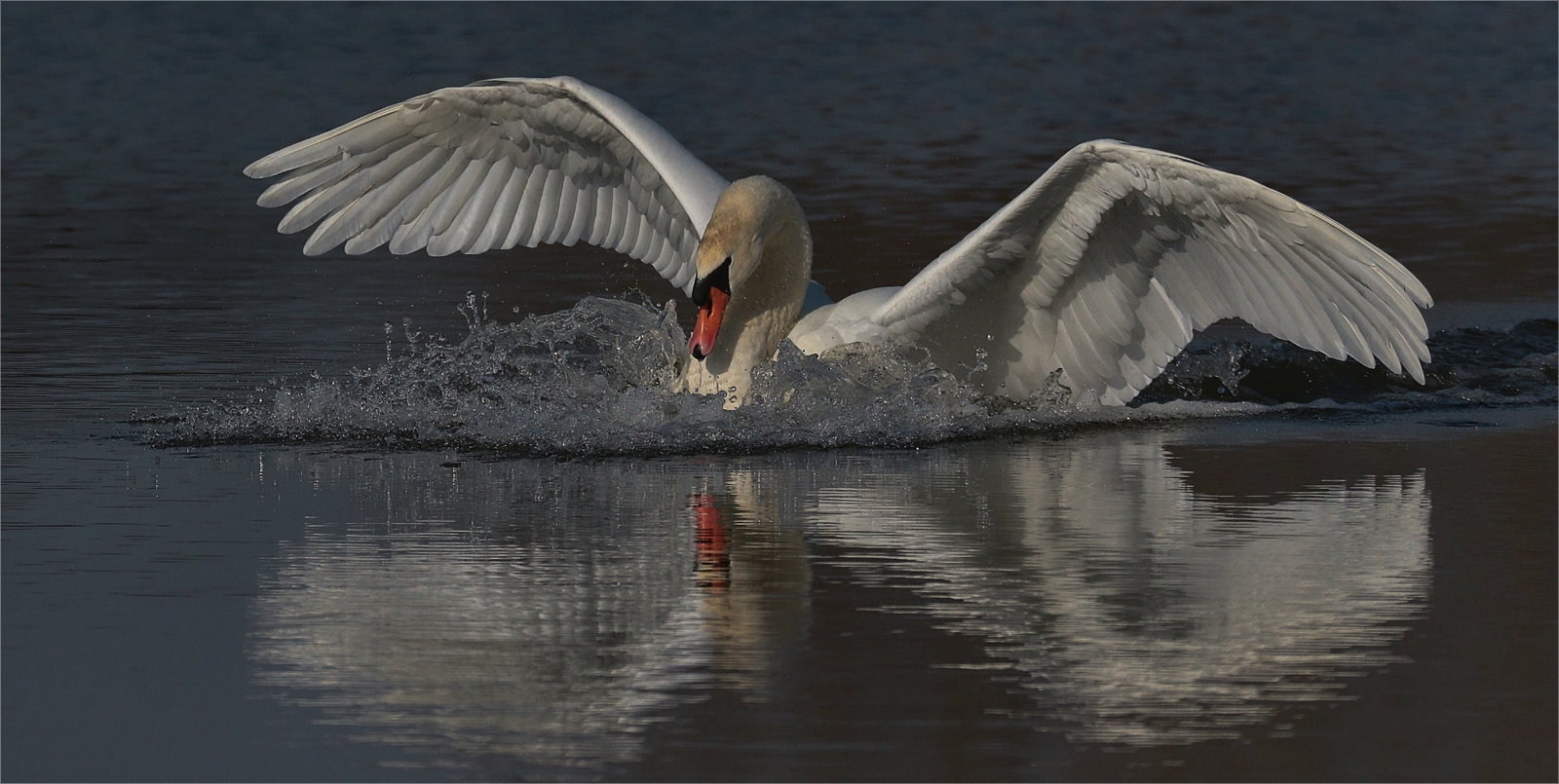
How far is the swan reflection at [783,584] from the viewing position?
4.18 m

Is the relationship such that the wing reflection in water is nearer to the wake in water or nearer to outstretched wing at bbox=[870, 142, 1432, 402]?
the wake in water

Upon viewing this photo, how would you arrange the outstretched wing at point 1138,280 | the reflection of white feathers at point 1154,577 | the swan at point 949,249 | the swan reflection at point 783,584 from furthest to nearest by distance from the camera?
the swan at point 949,249 → the outstretched wing at point 1138,280 → the reflection of white feathers at point 1154,577 → the swan reflection at point 783,584

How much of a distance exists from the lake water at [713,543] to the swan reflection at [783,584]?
0.02m

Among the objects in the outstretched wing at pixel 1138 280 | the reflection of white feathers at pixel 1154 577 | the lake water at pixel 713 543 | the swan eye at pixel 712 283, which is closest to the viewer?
the lake water at pixel 713 543

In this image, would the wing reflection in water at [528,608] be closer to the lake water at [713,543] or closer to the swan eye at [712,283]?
the lake water at [713,543]

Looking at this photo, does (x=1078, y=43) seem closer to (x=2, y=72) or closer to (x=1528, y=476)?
(x=2, y=72)

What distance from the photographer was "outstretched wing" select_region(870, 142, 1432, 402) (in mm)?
7395

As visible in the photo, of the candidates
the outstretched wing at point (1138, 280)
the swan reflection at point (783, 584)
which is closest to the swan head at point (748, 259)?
the outstretched wing at point (1138, 280)

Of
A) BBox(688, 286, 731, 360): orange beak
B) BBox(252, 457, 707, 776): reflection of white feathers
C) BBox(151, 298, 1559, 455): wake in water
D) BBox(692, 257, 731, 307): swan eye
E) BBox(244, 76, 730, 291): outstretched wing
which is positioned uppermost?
BBox(244, 76, 730, 291): outstretched wing

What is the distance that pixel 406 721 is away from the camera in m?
4.05

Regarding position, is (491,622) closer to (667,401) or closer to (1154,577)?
(1154,577)

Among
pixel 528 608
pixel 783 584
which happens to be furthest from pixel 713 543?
pixel 528 608

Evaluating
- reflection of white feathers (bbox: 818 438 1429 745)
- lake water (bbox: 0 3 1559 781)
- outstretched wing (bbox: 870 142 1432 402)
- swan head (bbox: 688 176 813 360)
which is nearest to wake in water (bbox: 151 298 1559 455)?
lake water (bbox: 0 3 1559 781)

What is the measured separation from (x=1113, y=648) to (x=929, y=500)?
1866mm
